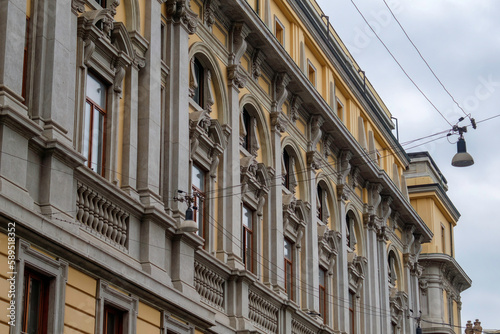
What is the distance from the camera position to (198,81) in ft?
98.1

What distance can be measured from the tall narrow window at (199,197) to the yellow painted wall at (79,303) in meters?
6.90

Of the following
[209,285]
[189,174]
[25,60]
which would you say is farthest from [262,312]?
[25,60]

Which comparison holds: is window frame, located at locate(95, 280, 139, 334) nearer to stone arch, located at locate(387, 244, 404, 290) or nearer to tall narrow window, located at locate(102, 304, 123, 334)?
tall narrow window, located at locate(102, 304, 123, 334)

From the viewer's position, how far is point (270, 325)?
103ft

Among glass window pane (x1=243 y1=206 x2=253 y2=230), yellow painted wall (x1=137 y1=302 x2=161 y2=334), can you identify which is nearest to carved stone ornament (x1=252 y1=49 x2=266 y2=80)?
glass window pane (x1=243 y1=206 x2=253 y2=230)

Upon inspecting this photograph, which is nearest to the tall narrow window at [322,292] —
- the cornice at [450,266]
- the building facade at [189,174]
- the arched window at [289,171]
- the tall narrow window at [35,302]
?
the building facade at [189,174]

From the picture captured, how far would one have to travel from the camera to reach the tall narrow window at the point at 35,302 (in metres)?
19.4

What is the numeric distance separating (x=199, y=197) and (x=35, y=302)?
9239 millimetres

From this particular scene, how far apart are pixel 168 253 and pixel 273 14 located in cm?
1309

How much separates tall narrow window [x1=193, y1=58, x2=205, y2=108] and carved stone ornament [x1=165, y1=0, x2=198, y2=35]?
61.5 inches

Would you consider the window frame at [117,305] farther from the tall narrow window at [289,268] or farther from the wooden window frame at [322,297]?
the wooden window frame at [322,297]

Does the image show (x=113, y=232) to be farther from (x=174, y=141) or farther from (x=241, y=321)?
(x=241, y=321)

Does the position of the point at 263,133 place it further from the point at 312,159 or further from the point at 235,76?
the point at 312,159

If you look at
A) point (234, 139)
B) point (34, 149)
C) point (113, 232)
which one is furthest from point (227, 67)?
point (34, 149)
